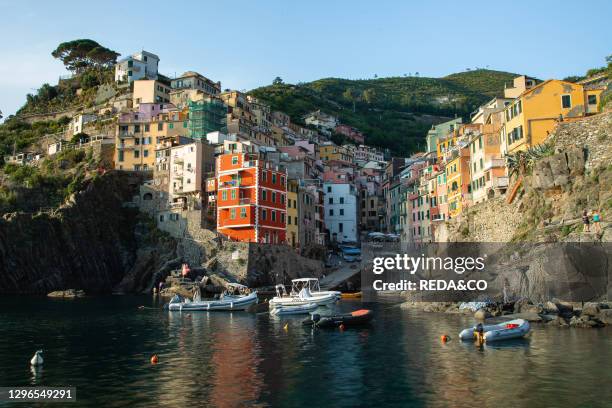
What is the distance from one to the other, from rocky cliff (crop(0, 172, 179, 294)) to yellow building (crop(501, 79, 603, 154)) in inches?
1997

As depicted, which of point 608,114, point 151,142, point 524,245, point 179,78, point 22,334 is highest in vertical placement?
point 179,78

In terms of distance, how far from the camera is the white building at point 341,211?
99000 millimetres

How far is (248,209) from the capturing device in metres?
74.4

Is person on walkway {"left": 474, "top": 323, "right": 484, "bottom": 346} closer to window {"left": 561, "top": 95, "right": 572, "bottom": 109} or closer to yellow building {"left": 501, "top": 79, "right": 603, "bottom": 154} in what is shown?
yellow building {"left": 501, "top": 79, "right": 603, "bottom": 154}

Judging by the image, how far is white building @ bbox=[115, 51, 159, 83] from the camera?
120 metres

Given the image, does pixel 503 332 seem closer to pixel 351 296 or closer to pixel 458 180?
pixel 351 296

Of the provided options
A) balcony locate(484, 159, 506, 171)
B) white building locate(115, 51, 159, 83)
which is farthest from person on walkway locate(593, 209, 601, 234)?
white building locate(115, 51, 159, 83)

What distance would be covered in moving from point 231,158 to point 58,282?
30720mm

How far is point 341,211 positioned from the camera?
327 ft

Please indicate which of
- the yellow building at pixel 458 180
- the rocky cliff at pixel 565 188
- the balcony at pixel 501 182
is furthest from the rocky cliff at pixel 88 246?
the rocky cliff at pixel 565 188

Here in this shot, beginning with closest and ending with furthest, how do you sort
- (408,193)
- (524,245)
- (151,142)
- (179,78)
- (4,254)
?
(524,245)
(4,254)
(408,193)
(151,142)
(179,78)

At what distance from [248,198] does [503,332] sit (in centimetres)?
4946

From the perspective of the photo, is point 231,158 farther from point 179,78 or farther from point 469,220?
point 179,78

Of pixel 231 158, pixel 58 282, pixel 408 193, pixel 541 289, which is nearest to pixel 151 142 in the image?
pixel 231 158
